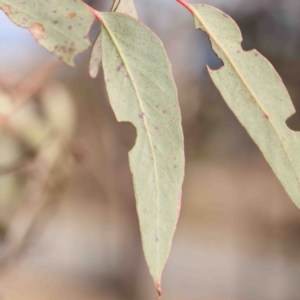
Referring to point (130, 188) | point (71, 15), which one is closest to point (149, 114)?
point (71, 15)

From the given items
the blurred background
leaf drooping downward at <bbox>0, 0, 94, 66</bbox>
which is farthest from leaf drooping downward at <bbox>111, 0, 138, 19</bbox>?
the blurred background

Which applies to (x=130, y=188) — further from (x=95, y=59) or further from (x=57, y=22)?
(x=57, y=22)

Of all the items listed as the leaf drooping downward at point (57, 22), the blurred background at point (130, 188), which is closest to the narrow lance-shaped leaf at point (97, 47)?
the leaf drooping downward at point (57, 22)

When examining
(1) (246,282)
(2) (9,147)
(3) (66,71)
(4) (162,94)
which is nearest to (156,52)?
(4) (162,94)

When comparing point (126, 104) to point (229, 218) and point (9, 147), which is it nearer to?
point (9, 147)

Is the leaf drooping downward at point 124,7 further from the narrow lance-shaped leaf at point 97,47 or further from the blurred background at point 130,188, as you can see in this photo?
the blurred background at point 130,188

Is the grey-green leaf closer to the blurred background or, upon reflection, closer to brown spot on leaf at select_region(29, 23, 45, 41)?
brown spot on leaf at select_region(29, 23, 45, 41)
